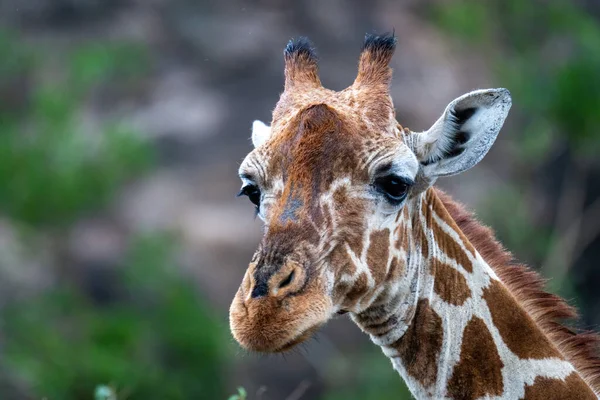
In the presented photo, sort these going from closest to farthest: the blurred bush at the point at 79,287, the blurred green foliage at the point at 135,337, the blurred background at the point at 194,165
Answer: the blurred background at the point at 194,165 < the blurred green foliage at the point at 135,337 < the blurred bush at the point at 79,287

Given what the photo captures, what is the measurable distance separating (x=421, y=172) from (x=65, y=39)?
1248 inches

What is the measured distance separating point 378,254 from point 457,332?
0.69 meters

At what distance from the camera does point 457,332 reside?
642 cm

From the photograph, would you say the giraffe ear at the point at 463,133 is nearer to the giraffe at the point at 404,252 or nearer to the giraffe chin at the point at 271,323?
the giraffe at the point at 404,252

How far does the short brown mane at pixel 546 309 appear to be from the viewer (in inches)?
259

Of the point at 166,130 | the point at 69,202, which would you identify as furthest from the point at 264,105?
the point at 69,202

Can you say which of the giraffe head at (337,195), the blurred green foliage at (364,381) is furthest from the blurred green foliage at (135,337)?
the giraffe head at (337,195)

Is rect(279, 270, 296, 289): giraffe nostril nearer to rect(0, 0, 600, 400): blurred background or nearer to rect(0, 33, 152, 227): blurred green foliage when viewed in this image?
rect(0, 0, 600, 400): blurred background

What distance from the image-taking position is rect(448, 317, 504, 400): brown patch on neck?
6.30 metres

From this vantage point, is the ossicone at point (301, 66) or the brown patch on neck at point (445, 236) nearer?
the brown patch on neck at point (445, 236)

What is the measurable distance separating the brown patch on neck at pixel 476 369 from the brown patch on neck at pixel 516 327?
0.38 ft

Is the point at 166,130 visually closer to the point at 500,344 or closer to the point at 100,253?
the point at 100,253

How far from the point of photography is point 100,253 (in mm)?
32500

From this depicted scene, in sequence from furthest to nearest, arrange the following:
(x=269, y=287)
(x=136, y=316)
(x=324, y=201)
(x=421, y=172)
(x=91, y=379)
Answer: (x=136, y=316), (x=91, y=379), (x=421, y=172), (x=324, y=201), (x=269, y=287)
